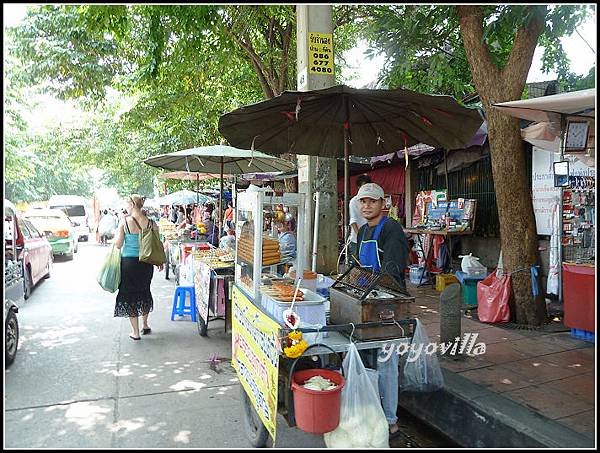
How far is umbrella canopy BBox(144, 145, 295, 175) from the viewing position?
7.56 meters

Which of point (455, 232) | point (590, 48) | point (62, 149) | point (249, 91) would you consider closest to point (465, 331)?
point (455, 232)

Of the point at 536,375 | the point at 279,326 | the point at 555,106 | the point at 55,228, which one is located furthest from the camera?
the point at 55,228

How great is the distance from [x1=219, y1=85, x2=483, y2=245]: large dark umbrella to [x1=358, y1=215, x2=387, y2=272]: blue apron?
48cm

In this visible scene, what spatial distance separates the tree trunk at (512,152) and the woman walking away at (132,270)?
4.69 m

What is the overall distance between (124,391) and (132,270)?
2.12m

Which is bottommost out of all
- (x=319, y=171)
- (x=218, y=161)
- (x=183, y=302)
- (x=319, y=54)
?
(x=183, y=302)

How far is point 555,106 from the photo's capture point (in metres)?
4.20

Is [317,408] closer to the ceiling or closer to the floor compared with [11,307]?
closer to the floor

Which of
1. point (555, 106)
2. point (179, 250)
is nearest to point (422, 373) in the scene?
point (555, 106)

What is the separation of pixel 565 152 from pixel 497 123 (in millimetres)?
1477

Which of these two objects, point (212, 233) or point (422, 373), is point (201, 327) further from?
point (212, 233)

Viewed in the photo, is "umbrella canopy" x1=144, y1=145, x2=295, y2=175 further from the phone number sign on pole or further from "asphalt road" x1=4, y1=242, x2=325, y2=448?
"asphalt road" x1=4, y1=242, x2=325, y2=448

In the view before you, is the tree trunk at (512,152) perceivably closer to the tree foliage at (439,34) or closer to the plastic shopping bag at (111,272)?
the tree foliage at (439,34)

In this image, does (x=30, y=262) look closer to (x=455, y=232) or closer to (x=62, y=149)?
(x=455, y=232)
